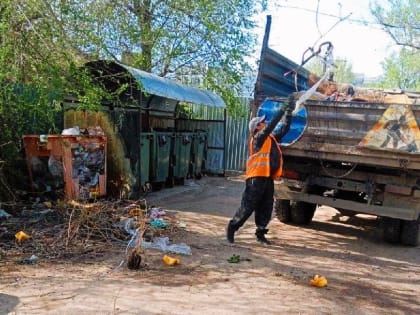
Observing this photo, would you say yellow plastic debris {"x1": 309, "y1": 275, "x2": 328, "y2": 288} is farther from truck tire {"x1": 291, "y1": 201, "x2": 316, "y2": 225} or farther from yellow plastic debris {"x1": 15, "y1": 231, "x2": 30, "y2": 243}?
yellow plastic debris {"x1": 15, "y1": 231, "x2": 30, "y2": 243}

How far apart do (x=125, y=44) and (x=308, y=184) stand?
5.40 m

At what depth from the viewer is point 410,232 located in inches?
245

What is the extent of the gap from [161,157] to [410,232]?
15.7 ft

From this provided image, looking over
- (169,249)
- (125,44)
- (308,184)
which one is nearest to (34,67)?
(169,249)

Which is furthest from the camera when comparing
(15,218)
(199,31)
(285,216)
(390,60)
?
(390,60)

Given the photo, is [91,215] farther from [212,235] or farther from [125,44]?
[125,44]

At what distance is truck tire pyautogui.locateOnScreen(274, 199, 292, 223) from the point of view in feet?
23.7

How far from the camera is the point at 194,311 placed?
11.9ft

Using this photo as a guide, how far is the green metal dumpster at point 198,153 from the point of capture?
11.2 metres

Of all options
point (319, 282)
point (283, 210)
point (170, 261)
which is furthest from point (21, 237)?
point (283, 210)

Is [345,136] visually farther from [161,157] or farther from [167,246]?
[161,157]

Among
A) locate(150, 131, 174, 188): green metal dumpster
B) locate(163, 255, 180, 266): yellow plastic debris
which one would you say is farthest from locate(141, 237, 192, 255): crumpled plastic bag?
locate(150, 131, 174, 188): green metal dumpster

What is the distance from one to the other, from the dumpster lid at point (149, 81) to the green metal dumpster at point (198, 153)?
34.7 inches

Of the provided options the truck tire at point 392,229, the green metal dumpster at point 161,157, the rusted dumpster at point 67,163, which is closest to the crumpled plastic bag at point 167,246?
the rusted dumpster at point 67,163
